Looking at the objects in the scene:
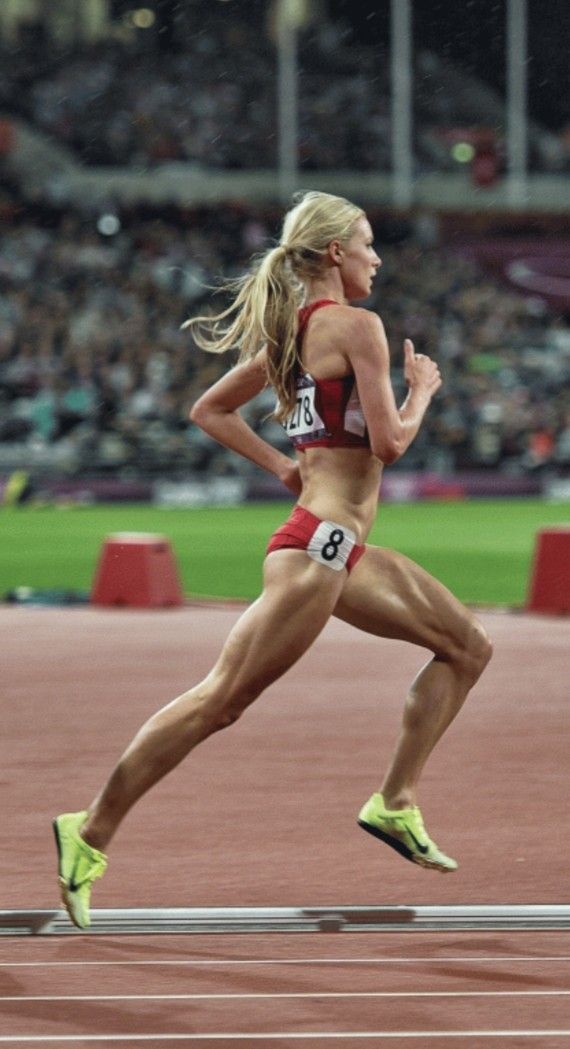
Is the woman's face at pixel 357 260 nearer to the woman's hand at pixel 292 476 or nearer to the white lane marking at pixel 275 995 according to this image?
the woman's hand at pixel 292 476

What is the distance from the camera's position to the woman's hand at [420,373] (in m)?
6.10

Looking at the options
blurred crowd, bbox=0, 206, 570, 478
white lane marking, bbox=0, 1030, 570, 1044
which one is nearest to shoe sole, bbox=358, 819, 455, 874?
white lane marking, bbox=0, 1030, 570, 1044

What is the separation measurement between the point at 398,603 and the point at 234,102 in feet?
149

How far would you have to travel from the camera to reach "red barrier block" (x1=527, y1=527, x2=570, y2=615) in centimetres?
1582

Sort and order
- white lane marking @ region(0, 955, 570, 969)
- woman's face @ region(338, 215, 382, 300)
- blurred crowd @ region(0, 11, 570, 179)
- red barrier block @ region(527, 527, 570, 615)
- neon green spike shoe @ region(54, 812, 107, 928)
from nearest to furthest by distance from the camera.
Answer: white lane marking @ region(0, 955, 570, 969), neon green spike shoe @ region(54, 812, 107, 928), woman's face @ region(338, 215, 382, 300), red barrier block @ region(527, 527, 570, 615), blurred crowd @ region(0, 11, 570, 179)

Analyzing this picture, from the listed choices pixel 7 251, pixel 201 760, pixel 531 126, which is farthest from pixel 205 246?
pixel 201 760

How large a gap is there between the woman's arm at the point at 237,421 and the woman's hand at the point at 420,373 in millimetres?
492

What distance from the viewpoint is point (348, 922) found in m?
5.85

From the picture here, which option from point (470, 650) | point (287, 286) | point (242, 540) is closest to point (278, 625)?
point (470, 650)

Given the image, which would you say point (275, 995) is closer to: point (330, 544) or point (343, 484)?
point (330, 544)

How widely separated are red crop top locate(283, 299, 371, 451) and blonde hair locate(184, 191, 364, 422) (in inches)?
2.0

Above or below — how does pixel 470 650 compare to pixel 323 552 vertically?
below

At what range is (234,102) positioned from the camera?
165ft

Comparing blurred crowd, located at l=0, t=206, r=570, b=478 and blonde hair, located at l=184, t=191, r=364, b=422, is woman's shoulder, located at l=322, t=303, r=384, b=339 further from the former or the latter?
blurred crowd, located at l=0, t=206, r=570, b=478
